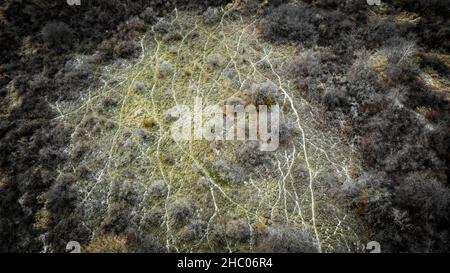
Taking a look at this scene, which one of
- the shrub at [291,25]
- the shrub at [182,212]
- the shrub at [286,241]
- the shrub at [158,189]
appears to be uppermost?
the shrub at [291,25]

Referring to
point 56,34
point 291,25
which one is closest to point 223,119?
point 291,25

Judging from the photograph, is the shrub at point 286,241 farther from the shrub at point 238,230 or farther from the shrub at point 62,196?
the shrub at point 62,196

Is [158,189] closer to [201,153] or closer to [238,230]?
[201,153]

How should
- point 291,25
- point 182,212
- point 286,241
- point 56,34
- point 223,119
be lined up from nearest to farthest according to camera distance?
point 286,241, point 182,212, point 223,119, point 291,25, point 56,34

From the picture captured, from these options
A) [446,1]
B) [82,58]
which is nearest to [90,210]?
[82,58]

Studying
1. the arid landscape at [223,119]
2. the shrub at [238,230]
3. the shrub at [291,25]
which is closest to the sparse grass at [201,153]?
the arid landscape at [223,119]

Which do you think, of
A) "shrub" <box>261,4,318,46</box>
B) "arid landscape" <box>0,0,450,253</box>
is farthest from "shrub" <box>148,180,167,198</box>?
"shrub" <box>261,4,318,46</box>

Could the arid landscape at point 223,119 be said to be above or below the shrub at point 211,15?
below

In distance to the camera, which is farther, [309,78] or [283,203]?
[309,78]

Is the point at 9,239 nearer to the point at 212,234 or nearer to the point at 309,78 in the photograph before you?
the point at 212,234

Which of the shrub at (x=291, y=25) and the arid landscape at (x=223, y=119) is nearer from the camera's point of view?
the arid landscape at (x=223, y=119)

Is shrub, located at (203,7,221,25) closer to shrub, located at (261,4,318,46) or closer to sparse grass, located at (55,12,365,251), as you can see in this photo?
sparse grass, located at (55,12,365,251)
